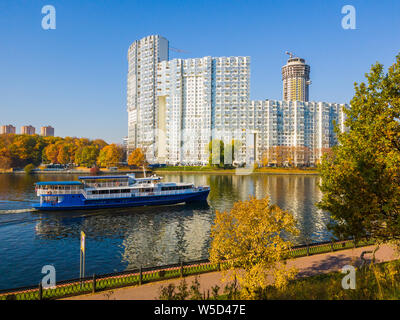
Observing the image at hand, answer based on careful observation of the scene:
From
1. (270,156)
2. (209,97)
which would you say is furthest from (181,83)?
(270,156)

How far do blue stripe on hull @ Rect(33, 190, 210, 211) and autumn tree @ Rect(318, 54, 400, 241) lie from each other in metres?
44.8

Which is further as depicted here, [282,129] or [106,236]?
[282,129]

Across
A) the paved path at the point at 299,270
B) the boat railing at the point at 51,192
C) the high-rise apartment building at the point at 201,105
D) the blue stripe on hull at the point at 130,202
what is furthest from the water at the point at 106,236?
the high-rise apartment building at the point at 201,105

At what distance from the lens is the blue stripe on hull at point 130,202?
168 ft

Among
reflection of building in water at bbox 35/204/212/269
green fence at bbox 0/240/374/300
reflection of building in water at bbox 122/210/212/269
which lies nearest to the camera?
green fence at bbox 0/240/374/300

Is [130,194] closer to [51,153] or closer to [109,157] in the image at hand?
[109,157]

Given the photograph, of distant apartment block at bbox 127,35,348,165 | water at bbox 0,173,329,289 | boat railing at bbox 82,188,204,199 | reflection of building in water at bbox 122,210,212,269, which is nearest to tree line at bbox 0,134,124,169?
distant apartment block at bbox 127,35,348,165

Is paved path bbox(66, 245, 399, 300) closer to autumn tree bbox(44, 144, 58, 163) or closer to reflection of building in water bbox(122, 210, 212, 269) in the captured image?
reflection of building in water bbox(122, 210, 212, 269)

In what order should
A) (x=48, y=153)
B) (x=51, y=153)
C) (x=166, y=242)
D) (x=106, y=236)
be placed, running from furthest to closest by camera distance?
(x=51, y=153), (x=48, y=153), (x=106, y=236), (x=166, y=242)

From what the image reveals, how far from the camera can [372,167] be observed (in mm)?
14109

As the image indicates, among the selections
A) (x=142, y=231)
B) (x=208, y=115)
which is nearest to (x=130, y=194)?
(x=142, y=231)

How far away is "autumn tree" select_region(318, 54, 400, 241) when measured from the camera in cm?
1377

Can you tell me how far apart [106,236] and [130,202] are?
19491 mm

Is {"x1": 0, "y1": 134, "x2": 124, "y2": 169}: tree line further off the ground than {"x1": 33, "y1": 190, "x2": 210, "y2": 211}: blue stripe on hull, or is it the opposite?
{"x1": 0, "y1": 134, "x2": 124, "y2": 169}: tree line
